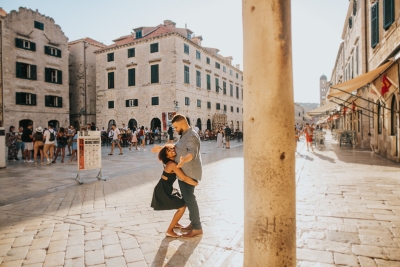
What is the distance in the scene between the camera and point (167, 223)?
12.7 ft

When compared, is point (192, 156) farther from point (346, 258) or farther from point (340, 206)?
point (340, 206)

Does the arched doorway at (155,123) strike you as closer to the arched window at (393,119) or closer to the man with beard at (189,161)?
the arched window at (393,119)

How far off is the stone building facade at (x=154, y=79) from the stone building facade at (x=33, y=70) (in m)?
4.37

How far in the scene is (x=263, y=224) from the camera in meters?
1.71

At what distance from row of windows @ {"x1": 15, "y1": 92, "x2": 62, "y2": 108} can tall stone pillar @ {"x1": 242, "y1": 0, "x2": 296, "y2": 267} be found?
2861 centimetres

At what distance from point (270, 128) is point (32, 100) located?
97.1ft

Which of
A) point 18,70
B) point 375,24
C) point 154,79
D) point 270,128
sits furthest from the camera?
point 154,79

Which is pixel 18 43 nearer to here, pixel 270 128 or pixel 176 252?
pixel 176 252

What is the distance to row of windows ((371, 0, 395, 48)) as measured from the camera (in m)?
8.99

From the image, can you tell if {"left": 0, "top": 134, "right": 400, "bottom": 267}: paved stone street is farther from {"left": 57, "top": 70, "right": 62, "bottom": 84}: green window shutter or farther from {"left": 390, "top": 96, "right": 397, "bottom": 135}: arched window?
{"left": 57, "top": 70, "right": 62, "bottom": 84}: green window shutter

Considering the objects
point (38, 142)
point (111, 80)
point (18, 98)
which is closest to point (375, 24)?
point (38, 142)

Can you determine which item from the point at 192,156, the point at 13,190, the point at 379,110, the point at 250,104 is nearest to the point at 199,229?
the point at 192,156

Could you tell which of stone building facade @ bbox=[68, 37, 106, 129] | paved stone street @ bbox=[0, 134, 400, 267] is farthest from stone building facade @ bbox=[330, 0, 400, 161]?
stone building facade @ bbox=[68, 37, 106, 129]

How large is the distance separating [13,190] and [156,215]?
13.4 feet
